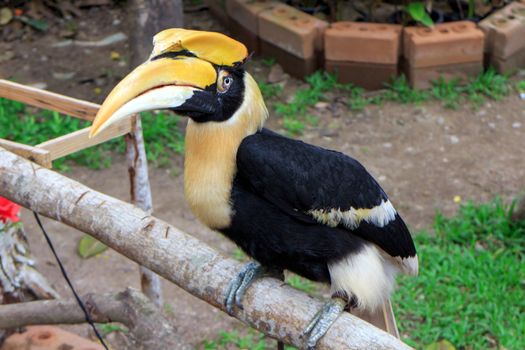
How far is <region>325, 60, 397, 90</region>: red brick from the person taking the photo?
450cm

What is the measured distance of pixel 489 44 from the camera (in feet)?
14.9

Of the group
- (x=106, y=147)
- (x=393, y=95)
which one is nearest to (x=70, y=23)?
(x=106, y=147)

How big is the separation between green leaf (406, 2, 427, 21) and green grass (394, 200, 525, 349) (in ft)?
4.44

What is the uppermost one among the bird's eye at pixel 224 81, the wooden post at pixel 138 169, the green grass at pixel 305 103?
the bird's eye at pixel 224 81

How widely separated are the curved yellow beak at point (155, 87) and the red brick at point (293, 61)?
2928mm

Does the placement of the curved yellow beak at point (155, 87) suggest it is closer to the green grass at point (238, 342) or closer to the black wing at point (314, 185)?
the black wing at point (314, 185)

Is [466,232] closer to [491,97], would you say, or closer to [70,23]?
[491,97]

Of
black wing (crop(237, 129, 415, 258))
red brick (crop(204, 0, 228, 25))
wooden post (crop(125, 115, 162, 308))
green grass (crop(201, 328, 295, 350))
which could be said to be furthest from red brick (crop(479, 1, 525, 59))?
black wing (crop(237, 129, 415, 258))

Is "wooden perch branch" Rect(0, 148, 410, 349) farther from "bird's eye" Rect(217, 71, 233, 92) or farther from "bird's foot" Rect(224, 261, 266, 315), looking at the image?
"bird's eye" Rect(217, 71, 233, 92)

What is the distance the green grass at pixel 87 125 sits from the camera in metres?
4.07

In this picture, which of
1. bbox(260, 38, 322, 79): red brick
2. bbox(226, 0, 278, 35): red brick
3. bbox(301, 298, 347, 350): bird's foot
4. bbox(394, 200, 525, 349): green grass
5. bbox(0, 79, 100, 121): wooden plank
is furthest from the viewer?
bbox(226, 0, 278, 35): red brick

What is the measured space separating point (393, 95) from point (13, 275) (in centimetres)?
252

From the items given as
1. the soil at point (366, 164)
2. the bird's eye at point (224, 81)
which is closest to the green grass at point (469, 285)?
the soil at point (366, 164)

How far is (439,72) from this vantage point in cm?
449
